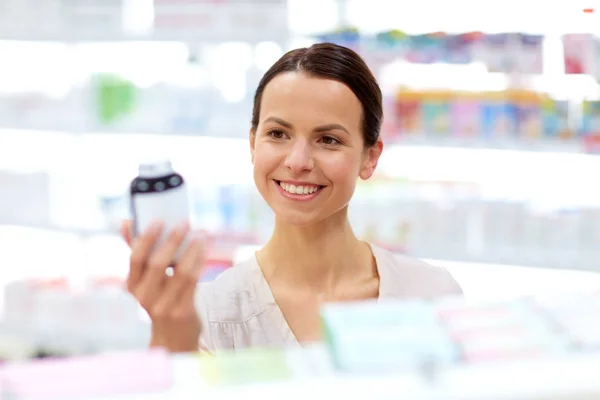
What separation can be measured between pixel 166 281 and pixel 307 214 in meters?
0.54

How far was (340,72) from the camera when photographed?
1.56 m

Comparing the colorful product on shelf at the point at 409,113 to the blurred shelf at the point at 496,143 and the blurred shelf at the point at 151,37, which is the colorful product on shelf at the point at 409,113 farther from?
the blurred shelf at the point at 151,37

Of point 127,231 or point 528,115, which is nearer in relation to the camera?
point 127,231

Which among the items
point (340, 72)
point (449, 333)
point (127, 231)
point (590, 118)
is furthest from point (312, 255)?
point (590, 118)

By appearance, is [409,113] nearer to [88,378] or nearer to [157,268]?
[157,268]

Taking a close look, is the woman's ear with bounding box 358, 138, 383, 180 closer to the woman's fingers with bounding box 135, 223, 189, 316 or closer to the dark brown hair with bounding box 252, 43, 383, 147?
the dark brown hair with bounding box 252, 43, 383, 147

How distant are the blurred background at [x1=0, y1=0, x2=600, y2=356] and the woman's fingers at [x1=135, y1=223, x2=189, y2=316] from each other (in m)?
2.31

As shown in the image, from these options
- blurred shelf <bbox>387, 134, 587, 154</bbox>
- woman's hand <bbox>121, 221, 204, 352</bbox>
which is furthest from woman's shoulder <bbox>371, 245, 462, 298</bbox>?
blurred shelf <bbox>387, 134, 587, 154</bbox>

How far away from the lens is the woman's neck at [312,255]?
1631 millimetres

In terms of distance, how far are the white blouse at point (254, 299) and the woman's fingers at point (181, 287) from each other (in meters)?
0.44

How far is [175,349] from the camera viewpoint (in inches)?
43.4

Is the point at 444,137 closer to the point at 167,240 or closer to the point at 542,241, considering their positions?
the point at 542,241

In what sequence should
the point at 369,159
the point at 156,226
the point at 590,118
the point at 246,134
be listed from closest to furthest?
the point at 156,226
the point at 369,159
the point at 590,118
the point at 246,134

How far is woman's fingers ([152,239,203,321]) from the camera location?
1011 mm
